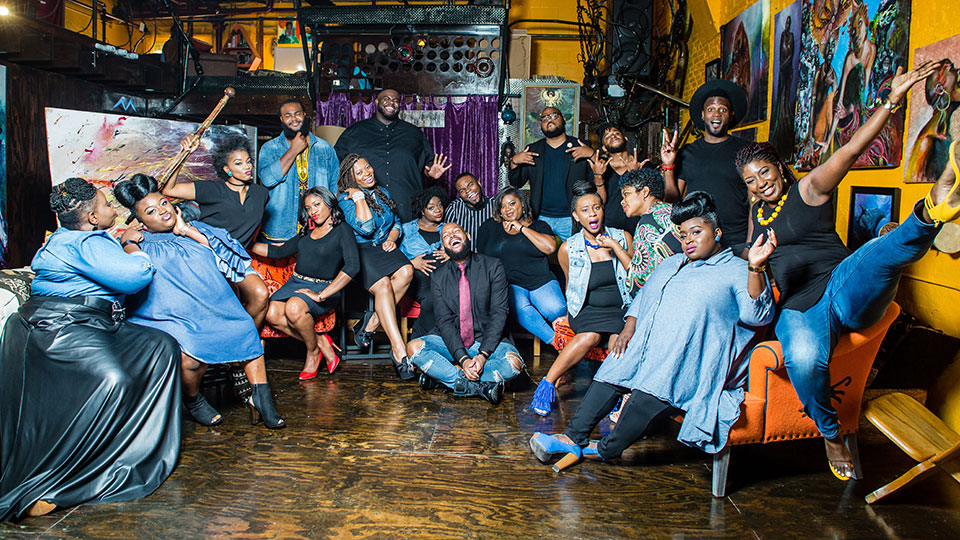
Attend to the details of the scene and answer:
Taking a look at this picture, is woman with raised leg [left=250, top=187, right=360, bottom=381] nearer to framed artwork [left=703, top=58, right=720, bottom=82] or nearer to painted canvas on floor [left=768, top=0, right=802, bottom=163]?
painted canvas on floor [left=768, top=0, right=802, bottom=163]

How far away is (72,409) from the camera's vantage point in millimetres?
2762

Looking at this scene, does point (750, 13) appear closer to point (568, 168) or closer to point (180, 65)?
point (568, 168)

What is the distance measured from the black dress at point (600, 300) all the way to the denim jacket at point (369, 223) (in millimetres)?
1699

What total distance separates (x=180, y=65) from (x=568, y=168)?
474cm

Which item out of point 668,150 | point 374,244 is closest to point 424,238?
point 374,244

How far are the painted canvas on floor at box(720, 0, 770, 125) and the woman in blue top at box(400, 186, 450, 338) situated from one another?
279 cm

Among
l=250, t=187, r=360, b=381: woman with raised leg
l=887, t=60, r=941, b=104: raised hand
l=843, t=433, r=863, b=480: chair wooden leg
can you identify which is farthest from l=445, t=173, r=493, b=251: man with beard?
l=887, t=60, r=941, b=104: raised hand

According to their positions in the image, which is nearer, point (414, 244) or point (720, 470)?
point (720, 470)

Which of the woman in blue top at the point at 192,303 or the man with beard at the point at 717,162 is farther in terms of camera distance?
the man with beard at the point at 717,162

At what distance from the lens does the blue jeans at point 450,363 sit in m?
4.14

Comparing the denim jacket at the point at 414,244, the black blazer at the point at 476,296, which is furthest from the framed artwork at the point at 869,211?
the denim jacket at the point at 414,244

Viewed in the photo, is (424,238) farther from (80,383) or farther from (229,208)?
(80,383)

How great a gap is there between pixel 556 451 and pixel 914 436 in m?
1.55

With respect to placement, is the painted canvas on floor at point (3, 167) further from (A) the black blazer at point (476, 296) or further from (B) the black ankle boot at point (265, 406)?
(A) the black blazer at point (476, 296)
